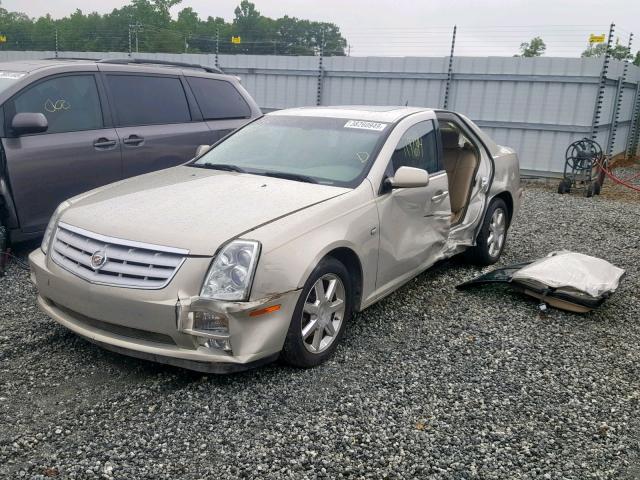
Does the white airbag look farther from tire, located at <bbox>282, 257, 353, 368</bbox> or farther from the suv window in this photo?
the suv window

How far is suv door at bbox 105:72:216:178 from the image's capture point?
5.92 metres

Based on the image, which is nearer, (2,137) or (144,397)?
(144,397)

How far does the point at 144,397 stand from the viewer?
320 centimetres

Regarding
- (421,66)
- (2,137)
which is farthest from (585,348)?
(421,66)

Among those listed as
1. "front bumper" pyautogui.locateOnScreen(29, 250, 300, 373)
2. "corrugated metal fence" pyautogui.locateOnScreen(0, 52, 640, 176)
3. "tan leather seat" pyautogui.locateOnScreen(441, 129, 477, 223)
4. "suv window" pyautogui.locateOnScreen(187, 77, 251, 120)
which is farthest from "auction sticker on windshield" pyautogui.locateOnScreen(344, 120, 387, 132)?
"corrugated metal fence" pyautogui.locateOnScreen(0, 52, 640, 176)

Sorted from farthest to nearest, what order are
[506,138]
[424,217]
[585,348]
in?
[506,138], [424,217], [585,348]

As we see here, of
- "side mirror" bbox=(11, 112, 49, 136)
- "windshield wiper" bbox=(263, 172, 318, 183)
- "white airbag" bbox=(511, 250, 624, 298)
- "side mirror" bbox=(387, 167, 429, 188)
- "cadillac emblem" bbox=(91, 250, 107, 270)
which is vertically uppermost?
"side mirror" bbox=(11, 112, 49, 136)

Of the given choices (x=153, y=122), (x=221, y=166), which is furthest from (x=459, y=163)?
(x=153, y=122)

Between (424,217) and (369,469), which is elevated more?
(424,217)

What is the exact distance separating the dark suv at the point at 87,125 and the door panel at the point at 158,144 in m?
0.01

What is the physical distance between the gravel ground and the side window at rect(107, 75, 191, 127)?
224 cm

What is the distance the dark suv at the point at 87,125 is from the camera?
5148 millimetres

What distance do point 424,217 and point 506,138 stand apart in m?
9.01

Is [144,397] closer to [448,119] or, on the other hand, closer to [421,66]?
[448,119]
